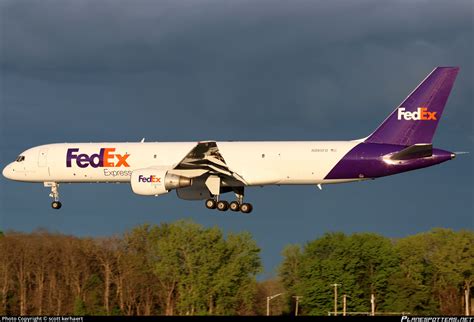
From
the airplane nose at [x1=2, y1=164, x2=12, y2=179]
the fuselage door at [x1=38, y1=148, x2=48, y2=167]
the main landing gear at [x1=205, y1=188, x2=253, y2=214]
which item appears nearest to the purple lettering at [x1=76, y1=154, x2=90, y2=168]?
the fuselage door at [x1=38, y1=148, x2=48, y2=167]

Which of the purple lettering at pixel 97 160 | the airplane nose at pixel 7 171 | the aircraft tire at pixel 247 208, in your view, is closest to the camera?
the aircraft tire at pixel 247 208

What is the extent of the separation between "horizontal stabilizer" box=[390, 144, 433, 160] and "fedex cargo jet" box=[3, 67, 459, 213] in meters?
0.06

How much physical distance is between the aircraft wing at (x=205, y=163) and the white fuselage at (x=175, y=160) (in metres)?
0.64

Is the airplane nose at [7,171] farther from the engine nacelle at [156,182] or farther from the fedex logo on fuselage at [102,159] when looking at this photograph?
the engine nacelle at [156,182]

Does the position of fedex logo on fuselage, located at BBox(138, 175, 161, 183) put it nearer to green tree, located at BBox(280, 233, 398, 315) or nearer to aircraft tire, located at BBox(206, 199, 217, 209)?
aircraft tire, located at BBox(206, 199, 217, 209)

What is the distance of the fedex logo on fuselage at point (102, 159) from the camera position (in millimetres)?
67688

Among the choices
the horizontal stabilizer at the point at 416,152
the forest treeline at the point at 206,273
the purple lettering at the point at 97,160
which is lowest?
the forest treeline at the point at 206,273

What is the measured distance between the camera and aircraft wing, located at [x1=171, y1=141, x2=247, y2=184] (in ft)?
208

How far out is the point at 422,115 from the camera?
209 feet

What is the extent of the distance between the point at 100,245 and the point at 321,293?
18.6m

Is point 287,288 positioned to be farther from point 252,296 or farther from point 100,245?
point 100,245

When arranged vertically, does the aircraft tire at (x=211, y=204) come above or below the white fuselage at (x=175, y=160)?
below

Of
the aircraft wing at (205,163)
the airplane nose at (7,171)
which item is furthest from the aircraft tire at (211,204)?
the airplane nose at (7,171)

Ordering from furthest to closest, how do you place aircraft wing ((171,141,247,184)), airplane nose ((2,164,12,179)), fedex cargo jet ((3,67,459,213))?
airplane nose ((2,164,12,179)), aircraft wing ((171,141,247,184)), fedex cargo jet ((3,67,459,213))
